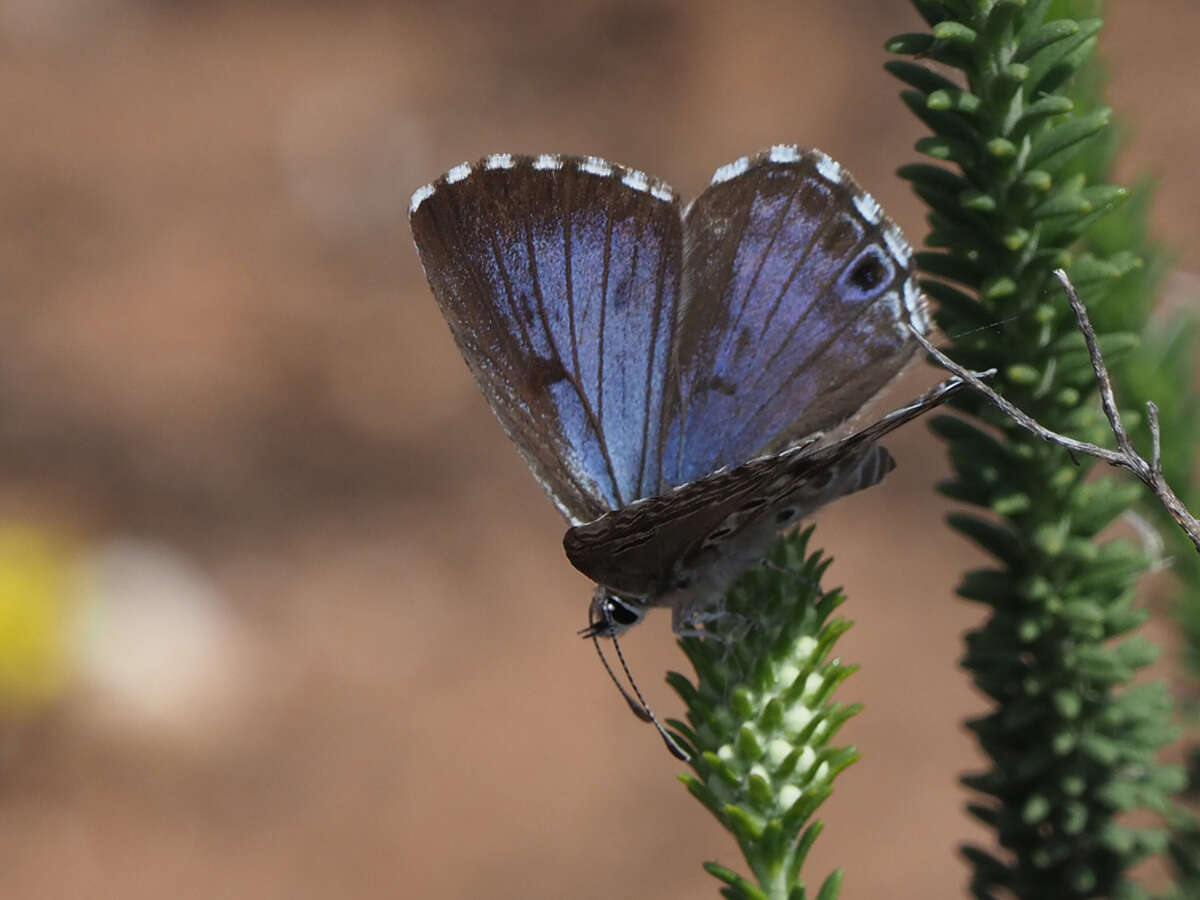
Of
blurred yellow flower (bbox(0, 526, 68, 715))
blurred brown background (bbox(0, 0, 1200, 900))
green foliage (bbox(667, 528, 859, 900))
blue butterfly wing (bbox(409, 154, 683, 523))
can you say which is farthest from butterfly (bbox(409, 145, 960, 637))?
blurred yellow flower (bbox(0, 526, 68, 715))

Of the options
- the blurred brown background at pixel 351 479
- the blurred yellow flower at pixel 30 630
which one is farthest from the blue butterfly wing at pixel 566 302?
the blurred yellow flower at pixel 30 630

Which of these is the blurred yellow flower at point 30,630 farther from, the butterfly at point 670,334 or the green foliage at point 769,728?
the green foliage at point 769,728

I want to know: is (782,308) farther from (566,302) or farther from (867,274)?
(566,302)

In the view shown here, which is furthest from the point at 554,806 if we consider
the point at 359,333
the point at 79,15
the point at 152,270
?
the point at 79,15

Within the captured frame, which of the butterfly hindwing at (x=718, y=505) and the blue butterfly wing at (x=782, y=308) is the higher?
the blue butterfly wing at (x=782, y=308)

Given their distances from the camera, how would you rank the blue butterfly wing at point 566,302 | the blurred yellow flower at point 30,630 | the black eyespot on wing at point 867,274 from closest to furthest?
the black eyespot on wing at point 867,274 < the blue butterfly wing at point 566,302 < the blurred yellow flower at point 30,630

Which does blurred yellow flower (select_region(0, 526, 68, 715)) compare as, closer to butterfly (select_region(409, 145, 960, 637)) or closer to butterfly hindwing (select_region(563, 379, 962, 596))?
butterfly (select_region(409, 145, 960, 637))
